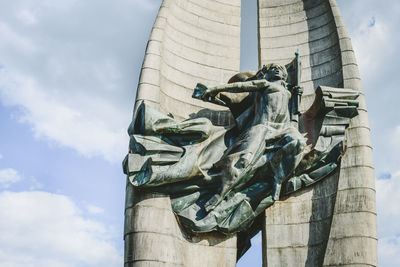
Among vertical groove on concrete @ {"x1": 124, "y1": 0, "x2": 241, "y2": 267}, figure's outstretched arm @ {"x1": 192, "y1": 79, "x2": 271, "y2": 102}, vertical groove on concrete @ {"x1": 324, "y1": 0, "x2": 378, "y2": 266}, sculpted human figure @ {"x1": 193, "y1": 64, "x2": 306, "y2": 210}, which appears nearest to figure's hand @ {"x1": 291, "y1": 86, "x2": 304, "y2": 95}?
sculpted human figure @ {"x1": 193, "y1": 64, "x2": 306, "y2": 210}

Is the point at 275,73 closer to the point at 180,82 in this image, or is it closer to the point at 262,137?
the point at 262,137

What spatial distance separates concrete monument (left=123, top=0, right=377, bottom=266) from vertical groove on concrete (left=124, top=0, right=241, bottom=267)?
1.0 inches

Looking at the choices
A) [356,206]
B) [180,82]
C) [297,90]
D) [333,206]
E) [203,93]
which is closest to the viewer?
[356,206]

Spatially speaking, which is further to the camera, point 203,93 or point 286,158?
point 203,93

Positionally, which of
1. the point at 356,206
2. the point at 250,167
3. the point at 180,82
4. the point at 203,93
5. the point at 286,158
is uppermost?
the point at 180,82

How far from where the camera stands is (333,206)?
9.92 m

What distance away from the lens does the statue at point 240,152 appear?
959cm

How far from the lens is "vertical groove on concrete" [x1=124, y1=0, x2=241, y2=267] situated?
9178mm

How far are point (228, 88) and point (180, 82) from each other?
5.14 ft

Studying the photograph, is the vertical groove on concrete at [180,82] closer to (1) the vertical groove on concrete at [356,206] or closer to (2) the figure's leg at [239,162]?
(2) the figure's leg at [239,162]

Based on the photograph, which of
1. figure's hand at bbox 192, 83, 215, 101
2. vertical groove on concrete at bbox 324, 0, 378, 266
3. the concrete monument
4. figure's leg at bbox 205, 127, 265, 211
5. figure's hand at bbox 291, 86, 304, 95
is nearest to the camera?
vertical groove on concrete at bbox 324, 0, 378, 266

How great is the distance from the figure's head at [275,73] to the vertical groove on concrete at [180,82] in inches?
53.2

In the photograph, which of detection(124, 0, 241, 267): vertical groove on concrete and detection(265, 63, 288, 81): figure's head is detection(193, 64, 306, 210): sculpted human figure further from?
detection(124, 0, 241, 267): vertical groove on concrete

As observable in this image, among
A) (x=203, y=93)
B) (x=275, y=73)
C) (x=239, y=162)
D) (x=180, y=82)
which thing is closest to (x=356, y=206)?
(x=239, y=162)
